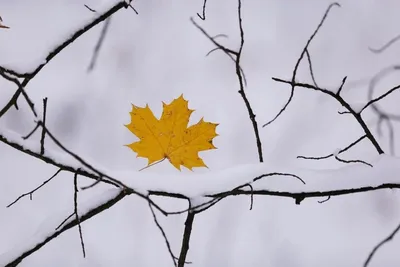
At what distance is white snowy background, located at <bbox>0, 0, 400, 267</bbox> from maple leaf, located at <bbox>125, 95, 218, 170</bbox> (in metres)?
0.11

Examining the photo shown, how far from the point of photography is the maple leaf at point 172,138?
35.5 inches

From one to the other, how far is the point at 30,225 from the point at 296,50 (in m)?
0.72

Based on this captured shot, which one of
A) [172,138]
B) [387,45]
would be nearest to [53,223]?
[172,138]

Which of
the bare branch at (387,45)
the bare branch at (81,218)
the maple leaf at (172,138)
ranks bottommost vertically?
the bare branch at (81,218)

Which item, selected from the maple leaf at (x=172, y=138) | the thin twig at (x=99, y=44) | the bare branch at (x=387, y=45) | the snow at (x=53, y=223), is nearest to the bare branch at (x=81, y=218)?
the snow at (x=53, y=223)

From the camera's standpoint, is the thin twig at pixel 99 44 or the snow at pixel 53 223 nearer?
the snow at pixel 53 223

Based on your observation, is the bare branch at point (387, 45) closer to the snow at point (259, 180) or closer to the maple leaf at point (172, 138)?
the snow at point (259, 180)

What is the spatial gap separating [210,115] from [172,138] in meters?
0.21

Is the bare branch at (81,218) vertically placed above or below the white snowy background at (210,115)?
below

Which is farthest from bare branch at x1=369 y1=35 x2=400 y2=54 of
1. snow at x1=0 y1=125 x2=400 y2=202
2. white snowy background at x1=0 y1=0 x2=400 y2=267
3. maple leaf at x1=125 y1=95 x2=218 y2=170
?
maple leaf at x1=125 y1=95 x2=218 y2=170

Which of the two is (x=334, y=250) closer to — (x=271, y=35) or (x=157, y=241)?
(x=157, y=241)

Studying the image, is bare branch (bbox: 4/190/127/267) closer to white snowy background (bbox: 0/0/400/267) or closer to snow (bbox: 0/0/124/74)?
white snowy background (bbox: 0/0/400/267)

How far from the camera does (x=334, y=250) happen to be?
103 centimetres

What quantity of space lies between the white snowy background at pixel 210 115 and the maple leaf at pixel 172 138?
0.36ft
